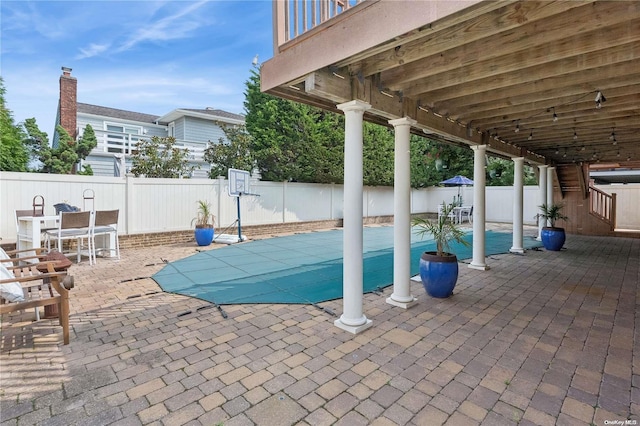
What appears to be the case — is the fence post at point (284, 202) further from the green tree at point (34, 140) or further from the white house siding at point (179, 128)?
the green tree at point (34, 140)

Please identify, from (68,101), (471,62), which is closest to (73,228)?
(471,62)

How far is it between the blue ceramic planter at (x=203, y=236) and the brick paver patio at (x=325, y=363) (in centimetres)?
356

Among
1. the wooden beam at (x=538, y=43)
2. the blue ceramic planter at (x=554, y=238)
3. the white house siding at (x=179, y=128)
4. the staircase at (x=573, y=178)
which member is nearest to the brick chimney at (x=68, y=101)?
the white house siding at (x=179, y=128)

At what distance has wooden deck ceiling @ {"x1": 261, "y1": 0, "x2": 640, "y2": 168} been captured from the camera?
2012mm

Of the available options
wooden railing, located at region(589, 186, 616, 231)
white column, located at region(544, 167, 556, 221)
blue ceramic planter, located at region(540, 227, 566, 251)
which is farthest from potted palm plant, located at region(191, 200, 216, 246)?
wooden railing, located at region(589, 186, 616, 231)

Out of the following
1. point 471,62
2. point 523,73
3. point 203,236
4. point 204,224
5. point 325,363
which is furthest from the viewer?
point 204,224

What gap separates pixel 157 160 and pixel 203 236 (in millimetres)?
3544

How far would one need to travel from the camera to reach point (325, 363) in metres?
2.49

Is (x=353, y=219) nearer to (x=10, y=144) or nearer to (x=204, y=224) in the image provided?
(x=204, y=224)

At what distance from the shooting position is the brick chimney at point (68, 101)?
12375 millimetres

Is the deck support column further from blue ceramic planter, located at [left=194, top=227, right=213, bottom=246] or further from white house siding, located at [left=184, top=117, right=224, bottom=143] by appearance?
white house siding, located at [left=184, top=117, right=224, bottom=143]

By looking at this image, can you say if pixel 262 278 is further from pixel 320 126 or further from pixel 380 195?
pixel 380 195

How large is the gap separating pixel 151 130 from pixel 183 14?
9666mm

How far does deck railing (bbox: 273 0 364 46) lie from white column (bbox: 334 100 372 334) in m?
0.75
